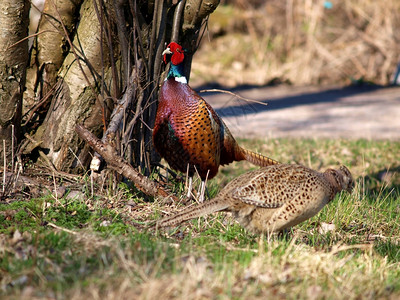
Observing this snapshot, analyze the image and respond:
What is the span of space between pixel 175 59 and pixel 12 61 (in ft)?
4.04

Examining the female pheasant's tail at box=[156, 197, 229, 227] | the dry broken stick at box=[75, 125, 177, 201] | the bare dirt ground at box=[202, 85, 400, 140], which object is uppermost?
the dry broken stick at box=[75, 125, 177, 201]

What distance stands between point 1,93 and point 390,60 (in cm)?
1031

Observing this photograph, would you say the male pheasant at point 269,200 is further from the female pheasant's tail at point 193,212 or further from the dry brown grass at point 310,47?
the dry brown grass at point 310,47

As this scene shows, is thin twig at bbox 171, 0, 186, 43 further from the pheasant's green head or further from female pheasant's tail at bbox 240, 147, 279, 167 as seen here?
female pheasant's tail at bbox 240, 147, 279, 167

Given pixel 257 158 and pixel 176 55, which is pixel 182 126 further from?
pixel 257 158

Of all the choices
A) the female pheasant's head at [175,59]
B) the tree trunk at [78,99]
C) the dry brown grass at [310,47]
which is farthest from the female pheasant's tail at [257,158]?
the dry brown grass at [310,47]

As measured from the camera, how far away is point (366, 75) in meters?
13.0

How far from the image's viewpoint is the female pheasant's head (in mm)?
4484

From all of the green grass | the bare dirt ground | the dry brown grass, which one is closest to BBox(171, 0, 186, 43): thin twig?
the green grass

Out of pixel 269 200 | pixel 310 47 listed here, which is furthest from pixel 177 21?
pixel 310 47

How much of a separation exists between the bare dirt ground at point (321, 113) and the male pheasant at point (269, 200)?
3.41 metres

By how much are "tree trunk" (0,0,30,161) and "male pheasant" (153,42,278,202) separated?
3.50 feet

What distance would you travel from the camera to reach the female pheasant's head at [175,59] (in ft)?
14.7

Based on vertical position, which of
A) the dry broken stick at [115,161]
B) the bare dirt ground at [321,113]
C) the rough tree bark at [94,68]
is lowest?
the bare dirt ground at [321,113]
